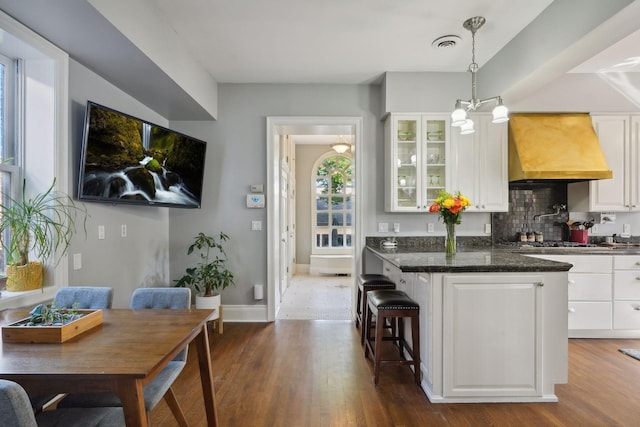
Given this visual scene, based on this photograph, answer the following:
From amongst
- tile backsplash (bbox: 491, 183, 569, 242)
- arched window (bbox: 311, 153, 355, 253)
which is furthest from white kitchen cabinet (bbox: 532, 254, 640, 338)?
arched window (bbox: 311, 153, 355, 253)

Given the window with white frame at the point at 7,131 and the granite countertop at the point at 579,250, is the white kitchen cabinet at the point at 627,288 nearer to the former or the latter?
the granite countertop at the point at 579,250

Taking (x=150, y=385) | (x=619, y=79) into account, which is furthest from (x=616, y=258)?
(x=150, y=385)

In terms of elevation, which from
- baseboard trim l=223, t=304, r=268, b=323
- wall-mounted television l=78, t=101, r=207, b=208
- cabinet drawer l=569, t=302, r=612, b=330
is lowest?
baseboard trim l=223, t=304, r=268, b=323

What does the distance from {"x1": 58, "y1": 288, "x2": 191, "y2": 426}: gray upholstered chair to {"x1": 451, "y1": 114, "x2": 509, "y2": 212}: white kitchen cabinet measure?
9.43ft

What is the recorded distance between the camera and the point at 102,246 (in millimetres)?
2549

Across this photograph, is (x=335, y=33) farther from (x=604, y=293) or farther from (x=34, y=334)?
(x=604, y=293)

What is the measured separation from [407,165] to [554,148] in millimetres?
1460

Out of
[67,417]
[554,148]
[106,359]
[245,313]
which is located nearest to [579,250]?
[554,148]

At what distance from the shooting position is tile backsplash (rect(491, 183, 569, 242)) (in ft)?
12.1

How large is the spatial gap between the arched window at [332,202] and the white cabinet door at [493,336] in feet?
16.7

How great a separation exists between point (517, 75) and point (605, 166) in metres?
1.41

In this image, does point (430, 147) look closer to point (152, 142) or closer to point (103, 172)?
point (152, 142)

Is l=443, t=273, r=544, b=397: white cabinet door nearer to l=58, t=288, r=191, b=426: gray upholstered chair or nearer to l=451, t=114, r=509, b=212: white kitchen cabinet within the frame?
l=451, t=114, r=509, b=212: white kitchen cabinet

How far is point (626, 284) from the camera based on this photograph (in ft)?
10.1
